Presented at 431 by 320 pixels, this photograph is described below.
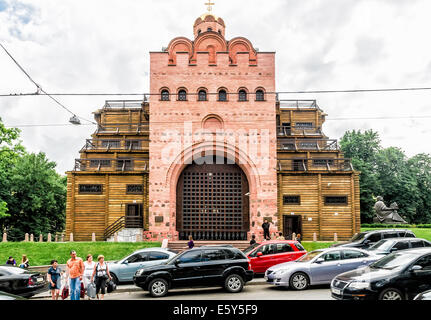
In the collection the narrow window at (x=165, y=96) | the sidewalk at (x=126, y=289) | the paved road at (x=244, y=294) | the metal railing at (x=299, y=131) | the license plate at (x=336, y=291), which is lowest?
the sidewalk at (x=126, y=289)

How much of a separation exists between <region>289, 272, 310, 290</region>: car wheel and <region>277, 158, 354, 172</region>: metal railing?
15745 millimetres

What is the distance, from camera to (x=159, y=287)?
11312 millimetres

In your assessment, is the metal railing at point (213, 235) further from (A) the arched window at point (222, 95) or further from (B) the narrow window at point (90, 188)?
(A) the arched window at point (222, 95)

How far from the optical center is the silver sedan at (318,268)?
38.2 feet

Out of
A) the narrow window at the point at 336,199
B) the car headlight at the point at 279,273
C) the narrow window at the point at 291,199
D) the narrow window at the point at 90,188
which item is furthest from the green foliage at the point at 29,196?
the car headlight at the point at 279,273

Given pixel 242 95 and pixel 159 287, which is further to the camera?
pixel 242 95

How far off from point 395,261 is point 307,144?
2328 centimetres

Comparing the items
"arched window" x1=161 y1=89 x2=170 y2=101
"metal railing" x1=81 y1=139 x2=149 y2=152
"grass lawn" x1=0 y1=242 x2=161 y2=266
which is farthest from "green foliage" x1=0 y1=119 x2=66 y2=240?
"arched window" x1=161 y1=89 x2=170 y2=101

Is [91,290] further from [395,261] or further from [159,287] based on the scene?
[395,261]

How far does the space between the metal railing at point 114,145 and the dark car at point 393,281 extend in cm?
2335

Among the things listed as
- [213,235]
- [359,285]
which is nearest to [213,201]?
[213,235]

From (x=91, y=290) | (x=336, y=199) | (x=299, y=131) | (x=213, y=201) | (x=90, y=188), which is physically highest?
(x=299, y=131)

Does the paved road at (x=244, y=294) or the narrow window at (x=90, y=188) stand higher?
the narrow window at (x=90, y=188)

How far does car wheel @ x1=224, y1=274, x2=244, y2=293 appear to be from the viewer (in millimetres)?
11523
